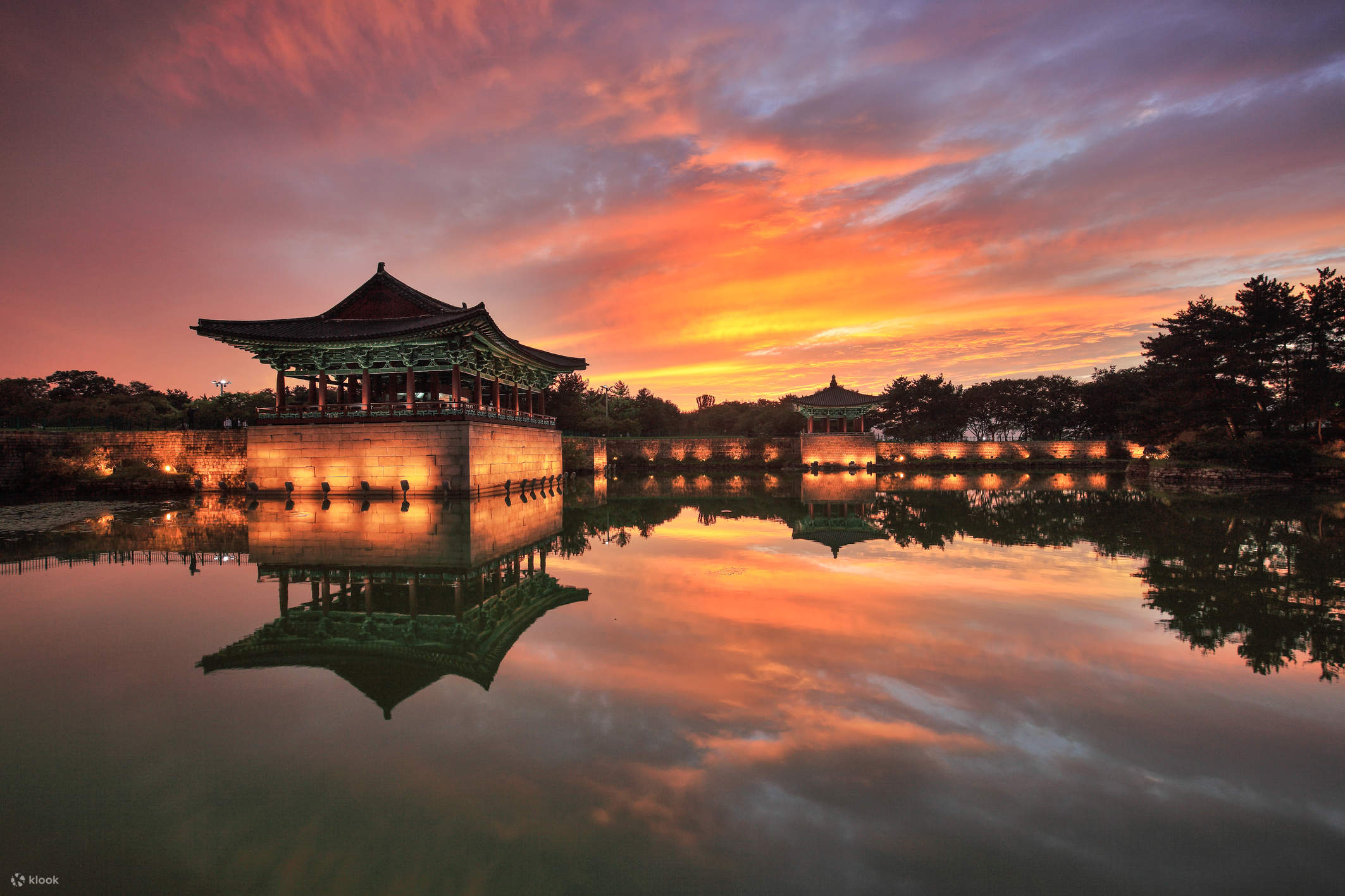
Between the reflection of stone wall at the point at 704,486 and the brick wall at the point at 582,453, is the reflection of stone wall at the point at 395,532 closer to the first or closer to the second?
the reflection of stone wall at the point at 704,486

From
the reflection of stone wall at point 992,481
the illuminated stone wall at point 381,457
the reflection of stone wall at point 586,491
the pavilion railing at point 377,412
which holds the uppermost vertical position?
the pavilion railing at point 377,412

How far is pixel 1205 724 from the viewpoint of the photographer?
364cm

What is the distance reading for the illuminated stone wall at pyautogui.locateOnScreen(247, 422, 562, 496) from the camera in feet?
60.0

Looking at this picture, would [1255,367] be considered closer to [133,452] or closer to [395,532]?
[395,532]

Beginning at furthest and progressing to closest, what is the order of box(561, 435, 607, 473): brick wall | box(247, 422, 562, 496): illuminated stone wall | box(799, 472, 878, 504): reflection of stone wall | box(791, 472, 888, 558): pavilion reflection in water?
box(561, 435, 607, 473): brick wall
box(799, 472, 878, 504): reflection of stone wall
box(247, 422, 562, 496): illuminated stone wall
box(791, 472, 888, 558): pavilion reflection in water

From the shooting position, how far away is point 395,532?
11.6m

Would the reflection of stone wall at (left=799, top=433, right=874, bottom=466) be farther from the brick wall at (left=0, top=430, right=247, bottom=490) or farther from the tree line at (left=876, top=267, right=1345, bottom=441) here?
the brick wall at (left=0, top=430, right=247, bottom=490)

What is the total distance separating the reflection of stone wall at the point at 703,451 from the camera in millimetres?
43281

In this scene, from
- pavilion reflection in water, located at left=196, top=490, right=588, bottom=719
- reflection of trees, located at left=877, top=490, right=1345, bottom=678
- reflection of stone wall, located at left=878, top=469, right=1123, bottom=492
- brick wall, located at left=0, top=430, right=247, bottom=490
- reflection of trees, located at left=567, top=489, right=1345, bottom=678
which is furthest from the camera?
reflection of stone wall, located at left=878, top=469, right=1123, bottom=492

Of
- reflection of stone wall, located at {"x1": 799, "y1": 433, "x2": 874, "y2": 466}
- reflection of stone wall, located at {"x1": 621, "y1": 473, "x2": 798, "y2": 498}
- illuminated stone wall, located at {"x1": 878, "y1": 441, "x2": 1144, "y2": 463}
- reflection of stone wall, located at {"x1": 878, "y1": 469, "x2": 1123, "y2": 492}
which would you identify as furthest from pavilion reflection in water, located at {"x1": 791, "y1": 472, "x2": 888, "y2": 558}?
illuminated stone wall, located at {"x1": 878, "y1": 441, "x2": 1144, "y2": 463}

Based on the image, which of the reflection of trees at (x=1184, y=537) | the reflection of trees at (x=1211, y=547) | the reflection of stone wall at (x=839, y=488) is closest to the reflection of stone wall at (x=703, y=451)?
the reflection of stone wall at (x=839, y=488)

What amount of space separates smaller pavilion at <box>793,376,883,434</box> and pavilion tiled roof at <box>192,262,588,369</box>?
2453 centimetres

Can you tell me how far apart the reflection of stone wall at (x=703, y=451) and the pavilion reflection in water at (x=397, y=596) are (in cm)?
2960

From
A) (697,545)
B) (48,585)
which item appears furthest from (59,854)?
(697,545)
